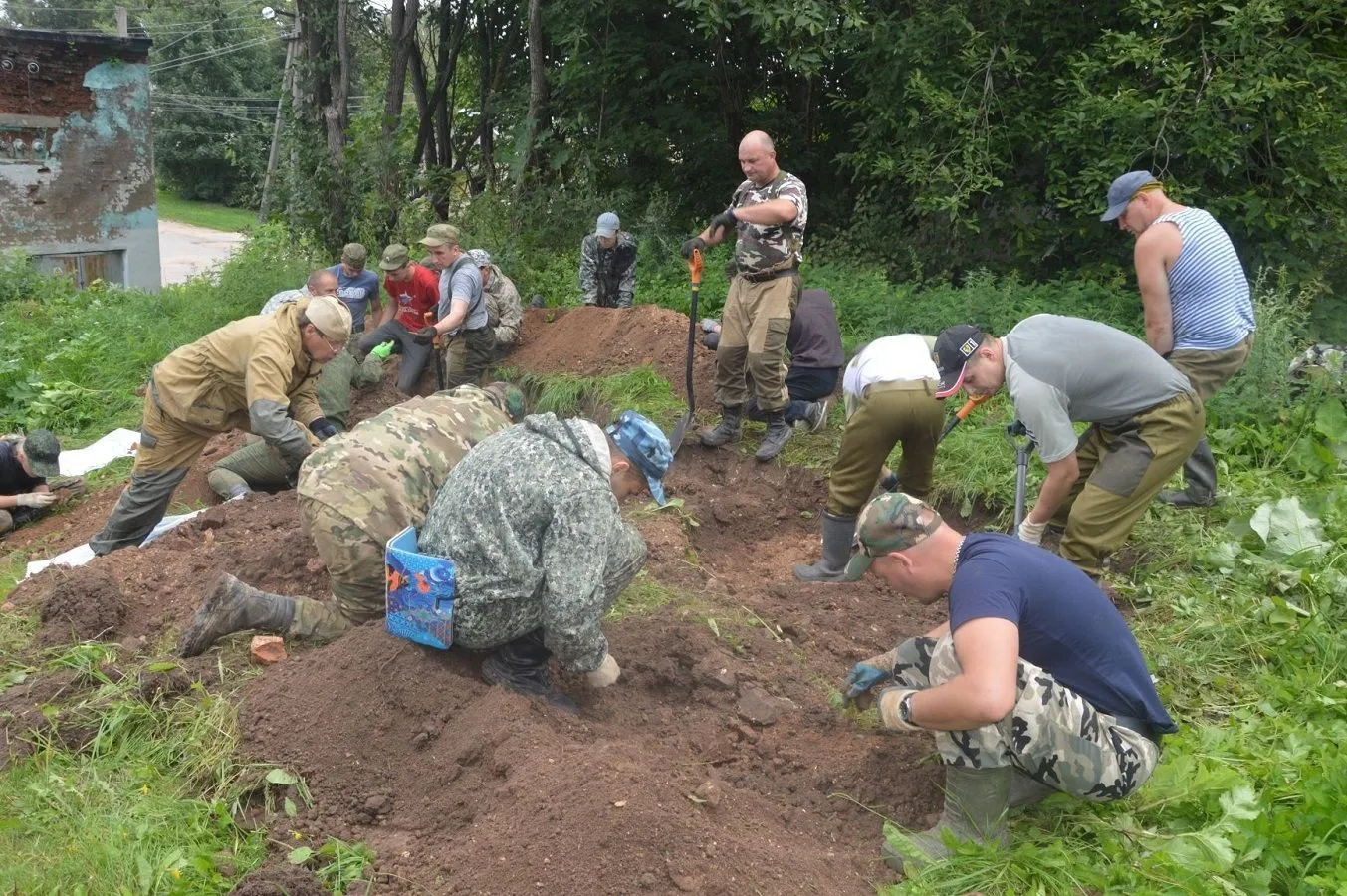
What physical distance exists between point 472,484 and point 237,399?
120 inches

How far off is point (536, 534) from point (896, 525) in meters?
1.23

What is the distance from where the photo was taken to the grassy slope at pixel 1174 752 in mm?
2969

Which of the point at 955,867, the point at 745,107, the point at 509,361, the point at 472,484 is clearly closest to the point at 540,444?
the point at 472,484

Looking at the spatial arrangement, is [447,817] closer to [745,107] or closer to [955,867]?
[955,867]

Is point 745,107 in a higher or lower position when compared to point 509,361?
higher

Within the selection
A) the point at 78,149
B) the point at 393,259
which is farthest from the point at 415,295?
the point at 78,149

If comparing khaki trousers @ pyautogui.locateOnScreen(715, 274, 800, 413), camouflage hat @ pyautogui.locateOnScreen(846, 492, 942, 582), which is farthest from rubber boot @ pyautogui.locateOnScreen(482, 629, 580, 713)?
khaki trousers @ pyautogui.locateOnScreen(715, 274, 800, 413)

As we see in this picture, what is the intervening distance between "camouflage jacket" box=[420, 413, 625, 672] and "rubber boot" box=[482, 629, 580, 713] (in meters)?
0.25

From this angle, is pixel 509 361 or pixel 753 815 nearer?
pixel 753 815

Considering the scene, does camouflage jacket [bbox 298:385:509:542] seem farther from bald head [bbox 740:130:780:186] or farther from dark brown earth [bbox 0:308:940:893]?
bald head [bbox 740:130:780:186]

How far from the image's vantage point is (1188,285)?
516cm

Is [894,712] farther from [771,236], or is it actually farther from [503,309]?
[503,309]

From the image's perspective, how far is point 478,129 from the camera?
14086 mm

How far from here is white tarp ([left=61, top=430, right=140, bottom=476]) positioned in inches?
339
